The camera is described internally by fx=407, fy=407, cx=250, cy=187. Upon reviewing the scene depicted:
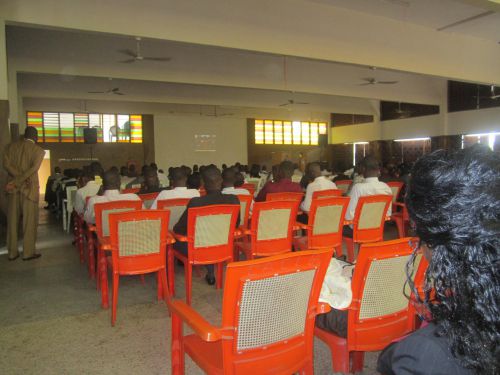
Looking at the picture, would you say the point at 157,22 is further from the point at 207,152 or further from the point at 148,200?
the point at 207,152

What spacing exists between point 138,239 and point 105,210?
65cm

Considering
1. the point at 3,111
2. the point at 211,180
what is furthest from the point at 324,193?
the point at 3,111

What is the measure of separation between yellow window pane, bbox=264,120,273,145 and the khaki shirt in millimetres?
13816

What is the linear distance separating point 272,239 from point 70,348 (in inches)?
71.6

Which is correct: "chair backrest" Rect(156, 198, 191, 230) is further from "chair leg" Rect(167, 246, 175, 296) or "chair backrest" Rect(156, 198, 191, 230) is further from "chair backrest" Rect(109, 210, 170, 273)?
"chair backrest" Rect(109, 210, 170, 273)

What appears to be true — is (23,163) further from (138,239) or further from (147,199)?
(138,239)

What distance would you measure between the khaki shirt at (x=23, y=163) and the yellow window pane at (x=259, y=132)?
44.1 feet

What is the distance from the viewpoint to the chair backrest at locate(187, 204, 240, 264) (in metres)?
3.21

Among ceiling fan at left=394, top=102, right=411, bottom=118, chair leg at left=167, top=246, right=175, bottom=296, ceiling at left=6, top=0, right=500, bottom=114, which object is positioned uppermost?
ceiling at left=6, top=0, right=500, bottom=114

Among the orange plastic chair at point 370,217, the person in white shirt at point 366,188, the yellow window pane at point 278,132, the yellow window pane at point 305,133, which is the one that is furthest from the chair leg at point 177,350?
the yellow window pane at point 305,133

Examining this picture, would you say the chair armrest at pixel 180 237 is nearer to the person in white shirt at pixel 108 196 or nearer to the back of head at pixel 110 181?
the person in white shirt at pixel 108 196

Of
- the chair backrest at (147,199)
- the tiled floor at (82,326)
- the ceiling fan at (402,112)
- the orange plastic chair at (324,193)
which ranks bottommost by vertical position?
the tiled floor at (82,326)

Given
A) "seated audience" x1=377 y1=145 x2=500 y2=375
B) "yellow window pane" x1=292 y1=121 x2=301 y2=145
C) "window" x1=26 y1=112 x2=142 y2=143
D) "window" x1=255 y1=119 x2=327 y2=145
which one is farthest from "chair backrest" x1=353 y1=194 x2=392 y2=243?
"yellow window pane" x1=292 y1=121 x2=301 y2=145

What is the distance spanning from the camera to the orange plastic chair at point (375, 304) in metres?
1.82
